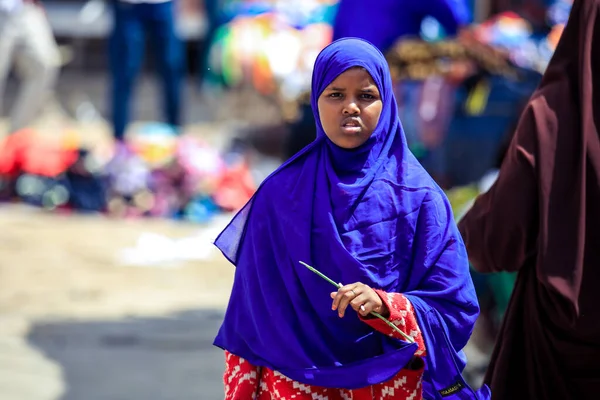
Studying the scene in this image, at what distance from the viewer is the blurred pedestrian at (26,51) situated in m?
8.82

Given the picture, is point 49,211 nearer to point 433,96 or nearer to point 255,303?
point 433,96

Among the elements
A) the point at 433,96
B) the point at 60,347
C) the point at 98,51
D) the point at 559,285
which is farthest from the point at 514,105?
the point at 98,51

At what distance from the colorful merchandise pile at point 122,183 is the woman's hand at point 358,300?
6.08m

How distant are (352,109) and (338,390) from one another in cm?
61

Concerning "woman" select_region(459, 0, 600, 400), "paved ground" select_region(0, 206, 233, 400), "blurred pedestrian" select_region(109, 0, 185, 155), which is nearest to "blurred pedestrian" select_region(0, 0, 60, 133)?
"blurred pedestrian" select_region(109, 0, 185, 155)

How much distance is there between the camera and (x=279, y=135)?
12133mm

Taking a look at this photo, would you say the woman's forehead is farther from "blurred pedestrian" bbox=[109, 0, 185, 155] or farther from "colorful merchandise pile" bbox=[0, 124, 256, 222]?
"blurred pedestrian" bbox=[109, 0, 185, 155]

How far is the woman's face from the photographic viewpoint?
2520 mm

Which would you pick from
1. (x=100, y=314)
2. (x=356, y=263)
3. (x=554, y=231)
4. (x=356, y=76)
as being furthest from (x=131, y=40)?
(x=356, y=263)

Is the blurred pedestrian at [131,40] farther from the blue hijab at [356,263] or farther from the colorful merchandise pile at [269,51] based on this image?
the blue hijab at [356,263]

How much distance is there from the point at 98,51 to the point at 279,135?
6.05 metres

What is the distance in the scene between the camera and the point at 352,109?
98.9 inches

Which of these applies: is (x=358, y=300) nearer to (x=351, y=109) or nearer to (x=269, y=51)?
(x=351, y=109)

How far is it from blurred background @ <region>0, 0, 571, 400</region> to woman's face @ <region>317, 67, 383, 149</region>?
59.9 inches
